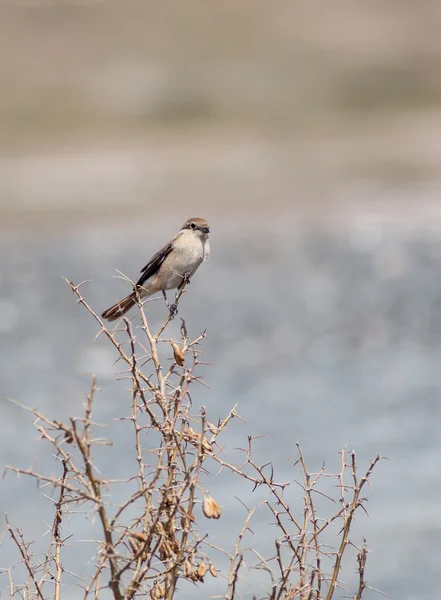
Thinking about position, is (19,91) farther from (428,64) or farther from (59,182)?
(428,64)

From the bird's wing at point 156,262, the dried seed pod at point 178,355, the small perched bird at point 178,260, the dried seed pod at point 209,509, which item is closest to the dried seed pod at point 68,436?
the dried seed pod at point 209,509

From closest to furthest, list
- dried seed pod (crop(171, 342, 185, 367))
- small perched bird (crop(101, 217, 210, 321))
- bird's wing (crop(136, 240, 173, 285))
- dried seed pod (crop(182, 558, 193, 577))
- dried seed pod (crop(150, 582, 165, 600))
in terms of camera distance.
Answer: dried seed pod (crop(182, 558, 193, 577)) → dried seed pod (crop(150, 582, 165, 600)) → dried seed pod (crop(171, 342, 185, 367)) → small perched bird (crop(101, 217, 210, 321)) → bird's wing (crop(136, 240, 173, 285))

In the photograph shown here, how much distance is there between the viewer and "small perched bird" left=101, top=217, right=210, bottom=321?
7137 millimetres

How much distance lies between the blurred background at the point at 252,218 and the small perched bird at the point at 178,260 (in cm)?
163

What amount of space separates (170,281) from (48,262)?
456 inches

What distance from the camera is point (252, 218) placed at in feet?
67.6

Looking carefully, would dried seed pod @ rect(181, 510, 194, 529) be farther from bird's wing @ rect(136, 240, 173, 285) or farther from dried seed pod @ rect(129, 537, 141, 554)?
bird's wing @ rect(136, 240, 173, 285)

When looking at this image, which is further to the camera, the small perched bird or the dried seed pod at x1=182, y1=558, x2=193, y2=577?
the small perched bird

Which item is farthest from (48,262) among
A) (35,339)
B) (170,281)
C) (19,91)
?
(170,281)

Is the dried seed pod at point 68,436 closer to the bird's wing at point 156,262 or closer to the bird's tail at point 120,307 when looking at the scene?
the bird's tail at point 120,307

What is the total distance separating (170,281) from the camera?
23.7 feet

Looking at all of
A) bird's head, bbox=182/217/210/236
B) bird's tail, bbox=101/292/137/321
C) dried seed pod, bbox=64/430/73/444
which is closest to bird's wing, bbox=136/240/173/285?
bird's head, bbox=182/217/210/236

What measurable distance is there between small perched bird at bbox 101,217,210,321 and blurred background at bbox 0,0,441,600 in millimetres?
1629

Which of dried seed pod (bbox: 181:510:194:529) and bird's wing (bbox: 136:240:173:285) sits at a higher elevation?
bird's wing (bbox: 136:240:173:285)
